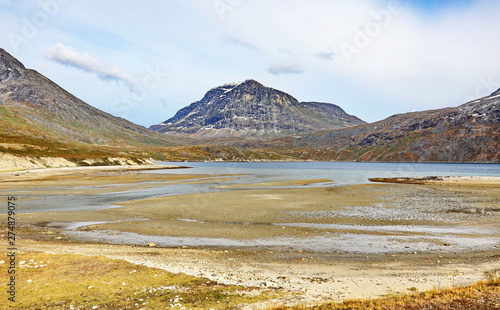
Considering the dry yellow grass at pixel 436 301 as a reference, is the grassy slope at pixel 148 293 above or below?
below

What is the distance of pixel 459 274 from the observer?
1816cm

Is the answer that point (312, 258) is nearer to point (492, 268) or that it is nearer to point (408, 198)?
point (492, 268)

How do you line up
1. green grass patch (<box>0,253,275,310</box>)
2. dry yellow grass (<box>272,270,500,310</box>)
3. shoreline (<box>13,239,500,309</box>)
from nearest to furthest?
dry yellow grass (<box>272,270,500,310</box>)
green grass patch (<box>0,253,275,310</box>)
shoreline (<box>13,239,500,309</box>)

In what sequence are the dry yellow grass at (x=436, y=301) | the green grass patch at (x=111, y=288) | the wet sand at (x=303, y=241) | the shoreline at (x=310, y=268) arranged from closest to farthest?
the dry yellow grass at (x=436, y=301) < the green grass patch at (x=111, y=288) < the shoreline at (x=310, y=268) < the wet sand at (x=303, y=241)

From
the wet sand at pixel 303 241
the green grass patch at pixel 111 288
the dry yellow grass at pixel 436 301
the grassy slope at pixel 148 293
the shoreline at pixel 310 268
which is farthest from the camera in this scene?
the wet sand at pixel 303 241

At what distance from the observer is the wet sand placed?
17.4 meters

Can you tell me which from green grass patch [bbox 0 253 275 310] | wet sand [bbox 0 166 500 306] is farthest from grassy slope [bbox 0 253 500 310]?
wet sand [bbox 0 166 500 306]

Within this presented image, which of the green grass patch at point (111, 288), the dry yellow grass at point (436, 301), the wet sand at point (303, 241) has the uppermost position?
the dry yellow grass at point (436, 301)

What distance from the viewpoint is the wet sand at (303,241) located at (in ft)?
57.1

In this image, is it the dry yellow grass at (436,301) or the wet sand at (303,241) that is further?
the wet sand at (303,241)

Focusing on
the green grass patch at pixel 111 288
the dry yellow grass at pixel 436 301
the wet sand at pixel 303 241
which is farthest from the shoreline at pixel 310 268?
the green grass patch at pixel 111 288

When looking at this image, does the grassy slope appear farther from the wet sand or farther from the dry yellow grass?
the wet sand

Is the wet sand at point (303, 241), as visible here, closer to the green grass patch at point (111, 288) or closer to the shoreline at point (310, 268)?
the shoreline at point (310, 268)

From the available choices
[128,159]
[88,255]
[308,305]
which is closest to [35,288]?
[88,255]
